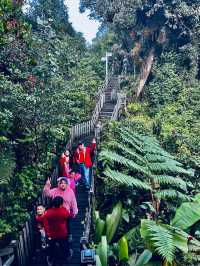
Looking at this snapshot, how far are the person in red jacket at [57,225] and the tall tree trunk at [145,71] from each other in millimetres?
16587

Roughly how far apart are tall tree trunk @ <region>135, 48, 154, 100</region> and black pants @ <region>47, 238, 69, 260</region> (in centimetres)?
1653

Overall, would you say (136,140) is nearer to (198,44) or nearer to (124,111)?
(124,111)

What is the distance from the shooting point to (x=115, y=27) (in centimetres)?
2516

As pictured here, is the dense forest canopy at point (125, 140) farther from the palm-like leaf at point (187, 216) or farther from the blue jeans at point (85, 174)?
the blue jeans at point (85, 174)

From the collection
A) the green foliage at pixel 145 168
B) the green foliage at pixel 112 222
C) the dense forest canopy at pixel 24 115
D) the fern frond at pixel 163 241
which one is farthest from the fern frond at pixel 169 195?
the dense forest canopy at pixel 24 115

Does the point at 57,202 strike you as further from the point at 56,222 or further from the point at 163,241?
the point at 163,241

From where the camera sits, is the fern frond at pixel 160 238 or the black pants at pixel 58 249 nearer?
the black pants at pixel 58 249

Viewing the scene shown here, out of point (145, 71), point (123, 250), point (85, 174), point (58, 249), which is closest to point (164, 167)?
point (85, 174)

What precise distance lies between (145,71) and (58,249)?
17791 millimetres

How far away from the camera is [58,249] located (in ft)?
26.3

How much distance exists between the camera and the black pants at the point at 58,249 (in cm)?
791

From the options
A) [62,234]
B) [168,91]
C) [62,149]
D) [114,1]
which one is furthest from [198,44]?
[62,234]

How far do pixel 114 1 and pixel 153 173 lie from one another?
49.4ft

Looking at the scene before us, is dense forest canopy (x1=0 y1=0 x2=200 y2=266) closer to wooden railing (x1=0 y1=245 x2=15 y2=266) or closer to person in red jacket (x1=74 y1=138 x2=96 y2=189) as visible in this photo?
person in red jacket (x1=74 y1=138 x2=96 y2=189)
